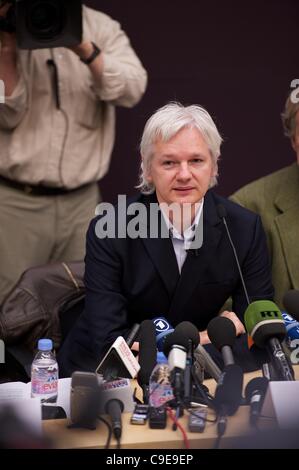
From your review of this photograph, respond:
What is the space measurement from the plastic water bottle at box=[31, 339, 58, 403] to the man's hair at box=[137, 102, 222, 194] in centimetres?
76

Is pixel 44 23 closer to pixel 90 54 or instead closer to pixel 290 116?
pixel 90 54

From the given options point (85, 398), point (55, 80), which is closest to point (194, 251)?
point (85, 398)

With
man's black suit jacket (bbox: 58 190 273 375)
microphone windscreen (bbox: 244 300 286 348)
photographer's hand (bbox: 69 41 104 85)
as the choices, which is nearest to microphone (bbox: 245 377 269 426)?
microphone windscreen (bbox: 244 300 286 348)

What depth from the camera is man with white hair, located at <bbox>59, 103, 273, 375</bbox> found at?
2.46 metres

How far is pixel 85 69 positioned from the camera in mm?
3422

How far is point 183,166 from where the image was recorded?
2.46 meters

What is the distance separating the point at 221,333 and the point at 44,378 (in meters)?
0.46

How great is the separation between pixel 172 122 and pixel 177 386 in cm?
99

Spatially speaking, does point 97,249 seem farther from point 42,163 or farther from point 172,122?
point 42,163

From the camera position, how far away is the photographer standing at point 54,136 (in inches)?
129

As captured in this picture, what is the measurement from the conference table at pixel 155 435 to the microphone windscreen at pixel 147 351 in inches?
4.5

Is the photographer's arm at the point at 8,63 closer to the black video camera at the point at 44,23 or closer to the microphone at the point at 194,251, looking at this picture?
the black video camera at the point at 44,23

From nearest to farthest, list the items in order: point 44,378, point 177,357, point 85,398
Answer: point 177,357, point 85,398, point 44,378

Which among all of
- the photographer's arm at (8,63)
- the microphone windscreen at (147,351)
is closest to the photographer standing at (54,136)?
the photographer's arm at (8,63)
